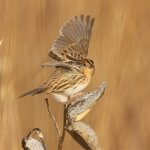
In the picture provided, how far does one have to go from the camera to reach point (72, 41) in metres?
1.79

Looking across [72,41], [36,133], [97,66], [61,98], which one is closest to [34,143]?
[36,133]

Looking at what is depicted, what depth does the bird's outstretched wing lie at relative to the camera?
65.7 inches

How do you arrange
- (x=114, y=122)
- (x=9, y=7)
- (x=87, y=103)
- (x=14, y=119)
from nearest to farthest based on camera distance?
(x=87, y=103) < (x=9, y=7) < (x=14, y=119) < (x=114, y=122)

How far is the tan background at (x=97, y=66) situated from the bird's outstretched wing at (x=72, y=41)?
1.63 feet

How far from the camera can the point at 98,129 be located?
2.62 metres

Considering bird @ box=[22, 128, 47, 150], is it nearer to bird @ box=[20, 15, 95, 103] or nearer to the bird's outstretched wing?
bird @ box=[20, 15, 95, 103]

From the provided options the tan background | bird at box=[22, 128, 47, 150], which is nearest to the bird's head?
bird at box=[22, 128, 47, 150]

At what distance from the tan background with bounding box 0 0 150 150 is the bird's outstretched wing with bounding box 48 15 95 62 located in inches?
19.6

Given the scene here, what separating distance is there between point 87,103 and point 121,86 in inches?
60.5

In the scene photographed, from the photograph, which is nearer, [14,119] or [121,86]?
[14,119]

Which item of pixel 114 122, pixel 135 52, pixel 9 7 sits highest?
pixel 9 7

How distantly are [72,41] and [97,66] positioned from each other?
41.0 inches

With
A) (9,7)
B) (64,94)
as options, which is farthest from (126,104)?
(64,94)

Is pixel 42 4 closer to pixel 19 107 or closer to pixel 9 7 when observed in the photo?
pixel 9 7
